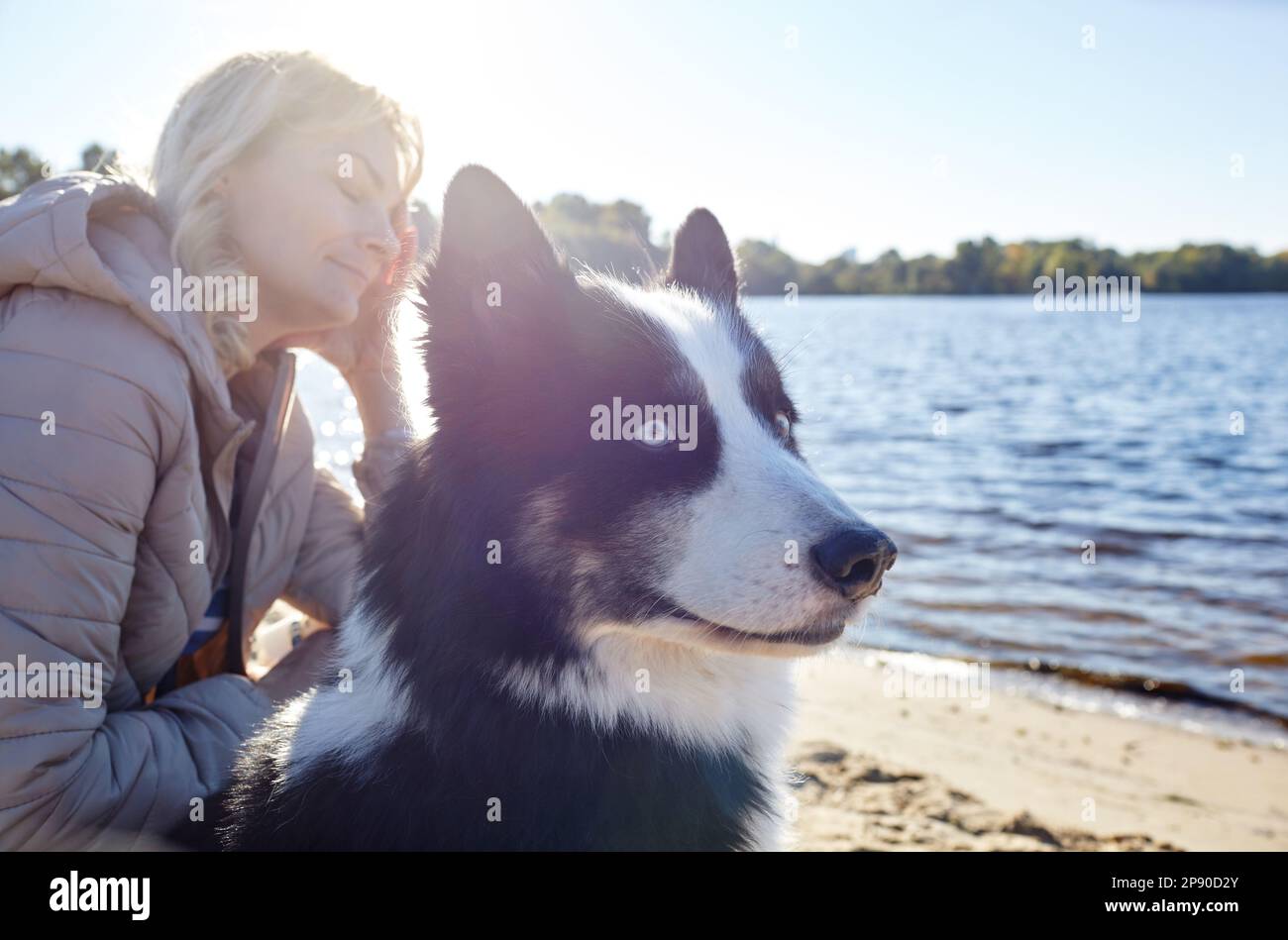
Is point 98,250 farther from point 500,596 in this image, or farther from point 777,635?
point 777,635

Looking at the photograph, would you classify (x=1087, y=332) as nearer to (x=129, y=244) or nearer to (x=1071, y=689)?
(x=1071, y=689)

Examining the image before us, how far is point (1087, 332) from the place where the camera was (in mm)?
53250

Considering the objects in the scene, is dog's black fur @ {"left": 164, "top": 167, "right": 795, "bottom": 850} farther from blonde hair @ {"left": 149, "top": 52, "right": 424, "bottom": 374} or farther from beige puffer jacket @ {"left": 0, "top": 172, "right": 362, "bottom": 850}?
blonde hair @ {"left": 149, "top": 52, "right": 424, "bottom": 374}

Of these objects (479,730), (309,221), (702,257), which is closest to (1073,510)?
(702,257)

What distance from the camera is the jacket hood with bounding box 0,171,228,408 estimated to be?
2.42m

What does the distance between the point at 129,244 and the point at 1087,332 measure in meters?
57.4

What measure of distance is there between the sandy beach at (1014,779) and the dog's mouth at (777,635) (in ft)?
7.07

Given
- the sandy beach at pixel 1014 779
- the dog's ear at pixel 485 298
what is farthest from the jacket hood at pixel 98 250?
the sandy beach at pixel 1014 779

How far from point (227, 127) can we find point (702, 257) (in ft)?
5.36

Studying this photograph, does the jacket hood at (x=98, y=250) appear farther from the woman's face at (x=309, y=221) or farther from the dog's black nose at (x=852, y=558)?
the dog's black nose at (x=852, y=558)

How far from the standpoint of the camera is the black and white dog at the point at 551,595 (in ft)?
7.72

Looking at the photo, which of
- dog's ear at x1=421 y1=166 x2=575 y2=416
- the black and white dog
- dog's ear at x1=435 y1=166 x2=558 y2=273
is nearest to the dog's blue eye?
the black and white dog

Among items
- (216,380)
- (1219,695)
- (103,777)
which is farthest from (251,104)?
(1219,695)

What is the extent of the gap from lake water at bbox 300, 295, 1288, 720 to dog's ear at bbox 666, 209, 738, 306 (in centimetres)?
25
